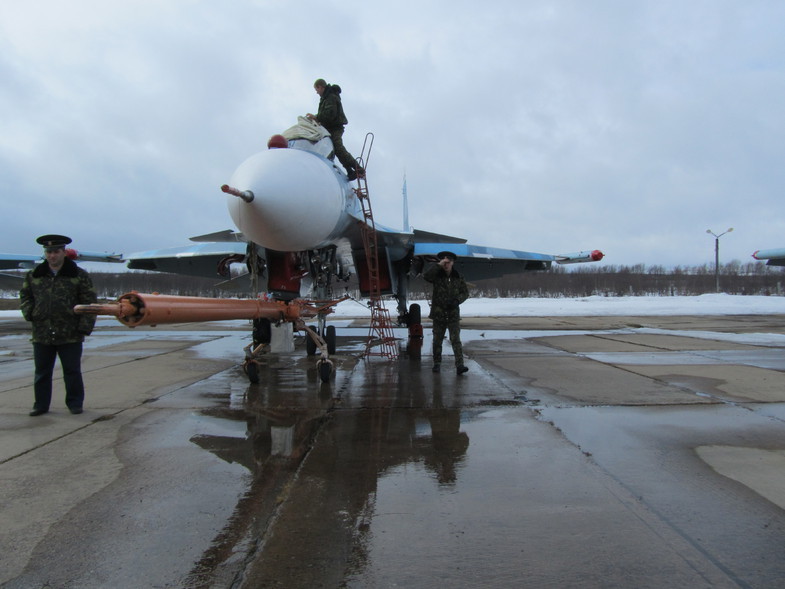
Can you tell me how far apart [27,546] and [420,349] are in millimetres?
8389

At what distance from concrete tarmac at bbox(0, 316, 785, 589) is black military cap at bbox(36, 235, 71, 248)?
1676mm

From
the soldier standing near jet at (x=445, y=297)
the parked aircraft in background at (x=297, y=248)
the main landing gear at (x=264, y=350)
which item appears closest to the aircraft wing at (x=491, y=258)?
the parked aircraft in background at (x=297, y=248)

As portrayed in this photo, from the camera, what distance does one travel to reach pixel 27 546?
2.30 m

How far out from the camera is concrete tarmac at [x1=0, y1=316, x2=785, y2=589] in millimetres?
2105

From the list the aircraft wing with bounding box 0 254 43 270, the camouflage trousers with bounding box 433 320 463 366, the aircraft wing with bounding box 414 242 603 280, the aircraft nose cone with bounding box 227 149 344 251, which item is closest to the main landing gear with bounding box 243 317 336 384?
the aircraft nose cone with bounding box 227 149 344 251

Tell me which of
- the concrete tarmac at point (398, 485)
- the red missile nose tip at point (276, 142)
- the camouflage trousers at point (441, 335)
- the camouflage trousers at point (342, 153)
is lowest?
the concrete tarmac at point (398, 485)

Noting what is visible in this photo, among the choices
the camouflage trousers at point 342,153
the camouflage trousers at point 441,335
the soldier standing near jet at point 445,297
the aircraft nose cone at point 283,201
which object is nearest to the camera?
the aircraft nose cone at point 283,201

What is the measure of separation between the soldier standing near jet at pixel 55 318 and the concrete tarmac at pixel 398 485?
30 centimetres

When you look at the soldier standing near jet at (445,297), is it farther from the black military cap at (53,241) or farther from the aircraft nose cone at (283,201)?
the black military cap at (53,241)

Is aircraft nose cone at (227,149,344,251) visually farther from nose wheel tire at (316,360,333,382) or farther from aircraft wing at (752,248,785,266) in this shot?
aircraft wing at (752,248,785,266)

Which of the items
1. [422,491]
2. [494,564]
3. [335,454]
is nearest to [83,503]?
[335,454]

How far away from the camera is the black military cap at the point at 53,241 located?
465 centimetres

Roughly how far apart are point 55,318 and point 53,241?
75 cm

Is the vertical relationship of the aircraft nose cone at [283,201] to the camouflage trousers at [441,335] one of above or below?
above
